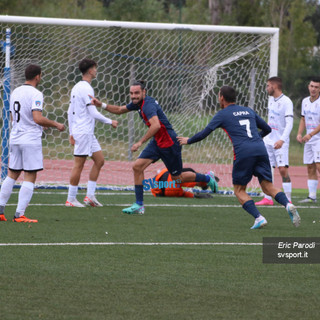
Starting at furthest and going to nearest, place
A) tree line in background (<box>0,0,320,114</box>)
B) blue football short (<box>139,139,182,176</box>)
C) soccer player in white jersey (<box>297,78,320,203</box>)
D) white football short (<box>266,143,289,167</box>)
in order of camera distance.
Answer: tree line in background (<box>0,0,320,114</box>) < soccer player in white jersey (<box>297,78,320,203</box>) < white football short (<box>266,143,289,167</box>) < blue football short (<box>139,139,182,176</box>)

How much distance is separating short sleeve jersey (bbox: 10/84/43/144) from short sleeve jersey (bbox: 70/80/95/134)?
203 cm

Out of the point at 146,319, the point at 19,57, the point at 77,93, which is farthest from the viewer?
the point at 19,57

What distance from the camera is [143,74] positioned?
50.6 feet

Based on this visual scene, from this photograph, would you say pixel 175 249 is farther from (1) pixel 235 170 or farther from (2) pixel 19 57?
(2) pixel 19 57

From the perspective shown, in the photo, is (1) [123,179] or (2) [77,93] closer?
(2) [77,93]

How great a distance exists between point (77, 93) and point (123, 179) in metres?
5.16

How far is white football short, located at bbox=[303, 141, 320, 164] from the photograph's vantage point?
41.6 feet

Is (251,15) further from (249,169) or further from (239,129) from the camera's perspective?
(249,169)

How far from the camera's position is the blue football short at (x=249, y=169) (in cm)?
891

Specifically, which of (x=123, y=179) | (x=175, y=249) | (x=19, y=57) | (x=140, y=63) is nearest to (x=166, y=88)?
(x=140, y=63)

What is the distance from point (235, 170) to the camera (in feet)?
29.6

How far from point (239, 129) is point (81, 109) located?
3116mm

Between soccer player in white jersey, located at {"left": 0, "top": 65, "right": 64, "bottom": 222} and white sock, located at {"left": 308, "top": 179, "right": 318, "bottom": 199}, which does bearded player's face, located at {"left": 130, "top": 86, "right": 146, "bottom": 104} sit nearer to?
soccer player in white jersey, located at {"left": 0, "top": 65, "right": 64, "bottom": 222}

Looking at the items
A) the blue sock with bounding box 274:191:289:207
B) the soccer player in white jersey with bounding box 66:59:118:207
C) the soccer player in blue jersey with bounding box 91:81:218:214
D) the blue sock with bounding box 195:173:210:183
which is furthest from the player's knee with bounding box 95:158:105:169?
the blue sock with bounding box 274:191:289:207
